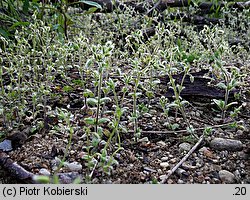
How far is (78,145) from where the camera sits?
1768 mm

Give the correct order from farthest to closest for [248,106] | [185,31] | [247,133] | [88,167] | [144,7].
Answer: [144,7]
[185,31]
[248,106]
[247,133]
[88,167]

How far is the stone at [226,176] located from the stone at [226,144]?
19cm

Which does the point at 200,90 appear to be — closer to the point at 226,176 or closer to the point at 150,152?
the point at 150,152

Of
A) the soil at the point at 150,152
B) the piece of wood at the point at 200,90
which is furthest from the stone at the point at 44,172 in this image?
the piece of wood at the point at 200,90

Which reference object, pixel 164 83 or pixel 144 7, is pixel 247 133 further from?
pixel 144 7

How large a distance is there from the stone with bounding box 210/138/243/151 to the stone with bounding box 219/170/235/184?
186 mm

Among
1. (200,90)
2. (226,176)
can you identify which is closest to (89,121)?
(226,176)

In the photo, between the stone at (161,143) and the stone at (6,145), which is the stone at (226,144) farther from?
the stone at (6,145)

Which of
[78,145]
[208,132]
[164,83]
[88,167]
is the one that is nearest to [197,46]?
[164,83]

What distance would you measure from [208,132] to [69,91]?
3.22 feet

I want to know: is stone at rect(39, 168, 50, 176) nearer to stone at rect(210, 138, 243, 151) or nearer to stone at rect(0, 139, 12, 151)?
stone at rect(0, 139, 12, 151)

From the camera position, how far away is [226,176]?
1.57 metres

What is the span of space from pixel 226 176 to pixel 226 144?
24cm

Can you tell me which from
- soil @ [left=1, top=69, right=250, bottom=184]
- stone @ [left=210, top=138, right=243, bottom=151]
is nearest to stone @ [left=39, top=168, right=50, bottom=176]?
soil @ [left=1, top=69, right=250, bottom=184]
